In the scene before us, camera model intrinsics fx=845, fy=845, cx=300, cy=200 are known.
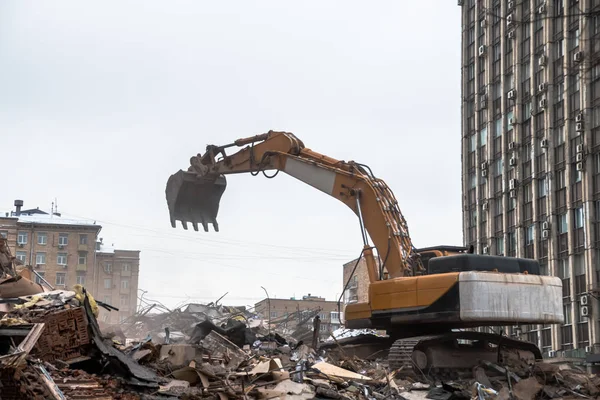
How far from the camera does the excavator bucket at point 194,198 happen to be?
17.7 meters

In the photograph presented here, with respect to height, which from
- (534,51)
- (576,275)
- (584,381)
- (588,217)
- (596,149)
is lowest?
(584,381)

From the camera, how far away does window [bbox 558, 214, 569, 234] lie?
36031 millimetres

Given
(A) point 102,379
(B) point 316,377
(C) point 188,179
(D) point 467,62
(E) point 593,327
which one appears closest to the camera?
(A) point 102,379

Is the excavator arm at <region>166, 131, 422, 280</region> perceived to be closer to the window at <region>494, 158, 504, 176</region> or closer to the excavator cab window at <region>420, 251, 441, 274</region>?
the excavator cab window at <region>420, 251, 441, 274</region>

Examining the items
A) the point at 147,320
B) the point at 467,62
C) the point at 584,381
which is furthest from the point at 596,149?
the point at 584,381

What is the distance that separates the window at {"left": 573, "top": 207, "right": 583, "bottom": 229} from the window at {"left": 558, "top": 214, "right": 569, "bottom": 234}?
529 millimetres

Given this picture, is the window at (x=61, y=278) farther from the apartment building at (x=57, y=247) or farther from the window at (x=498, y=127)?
the window at (x=498, y=127)

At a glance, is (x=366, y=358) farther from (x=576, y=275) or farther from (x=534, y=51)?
(x=534, y=51)

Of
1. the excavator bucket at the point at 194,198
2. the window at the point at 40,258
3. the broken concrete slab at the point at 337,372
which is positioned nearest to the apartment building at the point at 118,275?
the window at the point at 40,258

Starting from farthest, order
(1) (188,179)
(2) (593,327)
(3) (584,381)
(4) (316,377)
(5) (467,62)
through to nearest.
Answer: (5) (467,62), (2) (593,327), (1) (188,179), (3) (584,381), (4) (316,377)

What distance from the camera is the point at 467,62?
154ft

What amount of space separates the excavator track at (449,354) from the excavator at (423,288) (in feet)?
0.06

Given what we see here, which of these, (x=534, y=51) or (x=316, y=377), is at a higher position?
(x=534, y=51)

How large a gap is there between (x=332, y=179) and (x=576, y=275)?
21.8 m
